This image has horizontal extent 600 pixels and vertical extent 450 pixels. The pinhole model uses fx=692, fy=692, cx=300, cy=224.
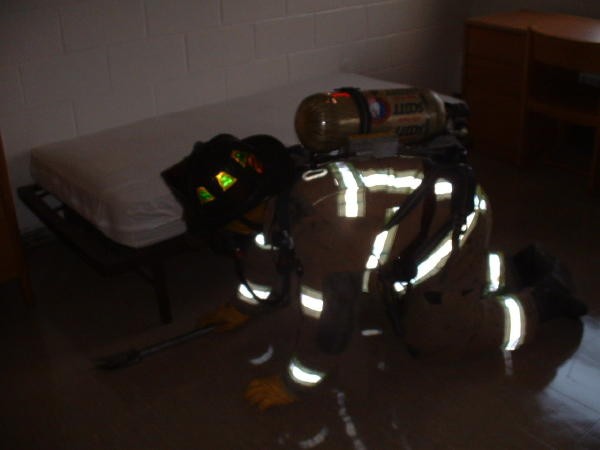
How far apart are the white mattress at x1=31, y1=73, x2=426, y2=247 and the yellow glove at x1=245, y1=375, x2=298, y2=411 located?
64 cm

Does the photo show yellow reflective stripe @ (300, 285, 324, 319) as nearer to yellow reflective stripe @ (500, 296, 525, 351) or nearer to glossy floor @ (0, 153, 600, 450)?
glossy floor @ (0, 153, 600, 450)

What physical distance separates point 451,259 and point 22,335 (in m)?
1.50

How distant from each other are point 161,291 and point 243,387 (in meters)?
0.50

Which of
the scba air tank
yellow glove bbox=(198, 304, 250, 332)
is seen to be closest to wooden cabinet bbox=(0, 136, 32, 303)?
yellow glove bbox=(198, 304, 250, 332)

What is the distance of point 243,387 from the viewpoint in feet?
6.90

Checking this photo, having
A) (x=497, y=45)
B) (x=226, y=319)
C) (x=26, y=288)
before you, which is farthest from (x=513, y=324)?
(x=497, y=45)

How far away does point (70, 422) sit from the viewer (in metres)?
1.99

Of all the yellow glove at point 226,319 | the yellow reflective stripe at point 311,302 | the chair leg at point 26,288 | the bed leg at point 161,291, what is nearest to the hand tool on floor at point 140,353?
the yellow glove at point 226,319

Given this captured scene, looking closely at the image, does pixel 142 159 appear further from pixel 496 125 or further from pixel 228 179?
pixel 496 125

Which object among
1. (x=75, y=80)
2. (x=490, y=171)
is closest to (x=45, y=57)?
(x=75, y=80)

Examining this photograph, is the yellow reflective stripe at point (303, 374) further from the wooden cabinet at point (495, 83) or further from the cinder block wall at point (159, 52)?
the wooden cabinet at point (495, 83)

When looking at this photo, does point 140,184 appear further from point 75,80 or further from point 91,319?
point 75,80

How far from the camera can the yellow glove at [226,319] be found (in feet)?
7.72

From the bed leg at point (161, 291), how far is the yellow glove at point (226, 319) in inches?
5.2
